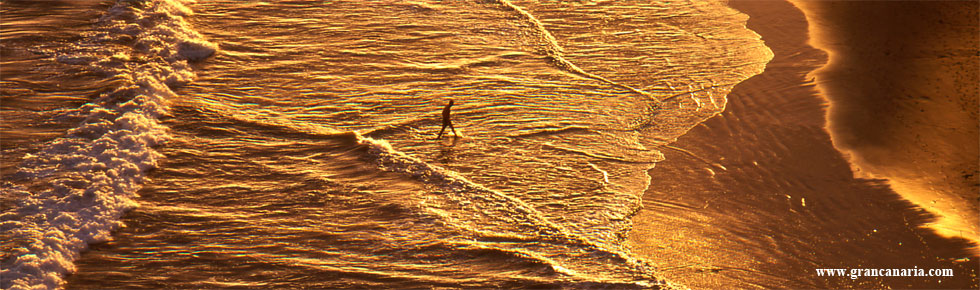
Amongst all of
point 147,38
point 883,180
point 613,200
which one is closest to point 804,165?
point 883,180

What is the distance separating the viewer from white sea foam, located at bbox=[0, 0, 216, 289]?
9.66 m

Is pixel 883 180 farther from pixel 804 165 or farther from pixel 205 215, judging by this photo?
pixel 205 215

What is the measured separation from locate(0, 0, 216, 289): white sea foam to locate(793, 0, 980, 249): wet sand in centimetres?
1043

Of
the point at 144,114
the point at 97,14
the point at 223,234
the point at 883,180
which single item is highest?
the point at 97,14

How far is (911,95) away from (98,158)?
43.7ft

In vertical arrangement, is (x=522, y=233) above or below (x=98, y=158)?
below

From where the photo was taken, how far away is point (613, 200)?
36.8 ft

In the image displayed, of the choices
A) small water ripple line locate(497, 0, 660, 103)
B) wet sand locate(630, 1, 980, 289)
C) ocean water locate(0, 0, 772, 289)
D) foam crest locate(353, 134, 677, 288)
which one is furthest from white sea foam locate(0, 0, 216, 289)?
small water ripple line locate(497, 0, 660, 103)

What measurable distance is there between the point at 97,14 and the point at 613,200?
13.8 metres

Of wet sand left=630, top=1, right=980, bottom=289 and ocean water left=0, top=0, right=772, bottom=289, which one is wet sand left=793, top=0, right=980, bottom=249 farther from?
ocean water left=0, top=0, right=772, bottom=289

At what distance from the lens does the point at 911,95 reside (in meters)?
14.4

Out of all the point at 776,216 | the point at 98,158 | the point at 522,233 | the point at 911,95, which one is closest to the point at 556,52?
the point at 911,95

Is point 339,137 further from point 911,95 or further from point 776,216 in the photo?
point 911,95

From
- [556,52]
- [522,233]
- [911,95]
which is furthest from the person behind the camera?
[556,52]
